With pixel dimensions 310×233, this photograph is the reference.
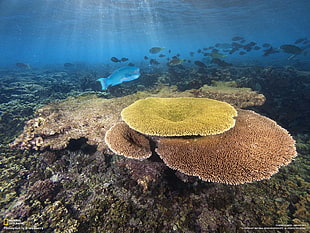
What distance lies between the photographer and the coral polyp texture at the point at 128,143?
2.63 meters

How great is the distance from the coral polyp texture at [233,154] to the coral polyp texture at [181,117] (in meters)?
0.32

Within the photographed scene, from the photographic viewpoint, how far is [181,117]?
3248 millimetres

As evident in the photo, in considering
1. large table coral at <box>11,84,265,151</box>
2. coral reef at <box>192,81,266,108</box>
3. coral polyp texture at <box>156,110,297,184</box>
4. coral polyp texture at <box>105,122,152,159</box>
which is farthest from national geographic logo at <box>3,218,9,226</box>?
coral reef at <box>192,81,266,108</box>

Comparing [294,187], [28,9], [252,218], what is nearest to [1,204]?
[252,218]

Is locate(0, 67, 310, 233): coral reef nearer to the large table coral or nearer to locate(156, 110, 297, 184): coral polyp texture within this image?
the large table coral

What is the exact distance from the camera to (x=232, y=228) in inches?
Result: 85.0

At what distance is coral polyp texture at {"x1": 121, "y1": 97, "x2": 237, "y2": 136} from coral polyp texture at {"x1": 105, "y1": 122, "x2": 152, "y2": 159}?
1.22 ft

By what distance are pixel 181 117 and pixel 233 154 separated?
4.25 ft

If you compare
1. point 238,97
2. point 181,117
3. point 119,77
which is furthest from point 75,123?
point 238,97

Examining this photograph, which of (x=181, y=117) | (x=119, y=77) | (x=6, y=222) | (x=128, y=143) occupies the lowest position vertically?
(x=6, y=222)

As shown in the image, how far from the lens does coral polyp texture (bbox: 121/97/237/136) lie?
7.79 feet

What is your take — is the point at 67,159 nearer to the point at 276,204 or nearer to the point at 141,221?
the point at 141,221

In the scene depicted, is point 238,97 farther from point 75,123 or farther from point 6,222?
point 6,222

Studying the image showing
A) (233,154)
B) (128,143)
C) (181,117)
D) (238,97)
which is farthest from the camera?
(238,97)
